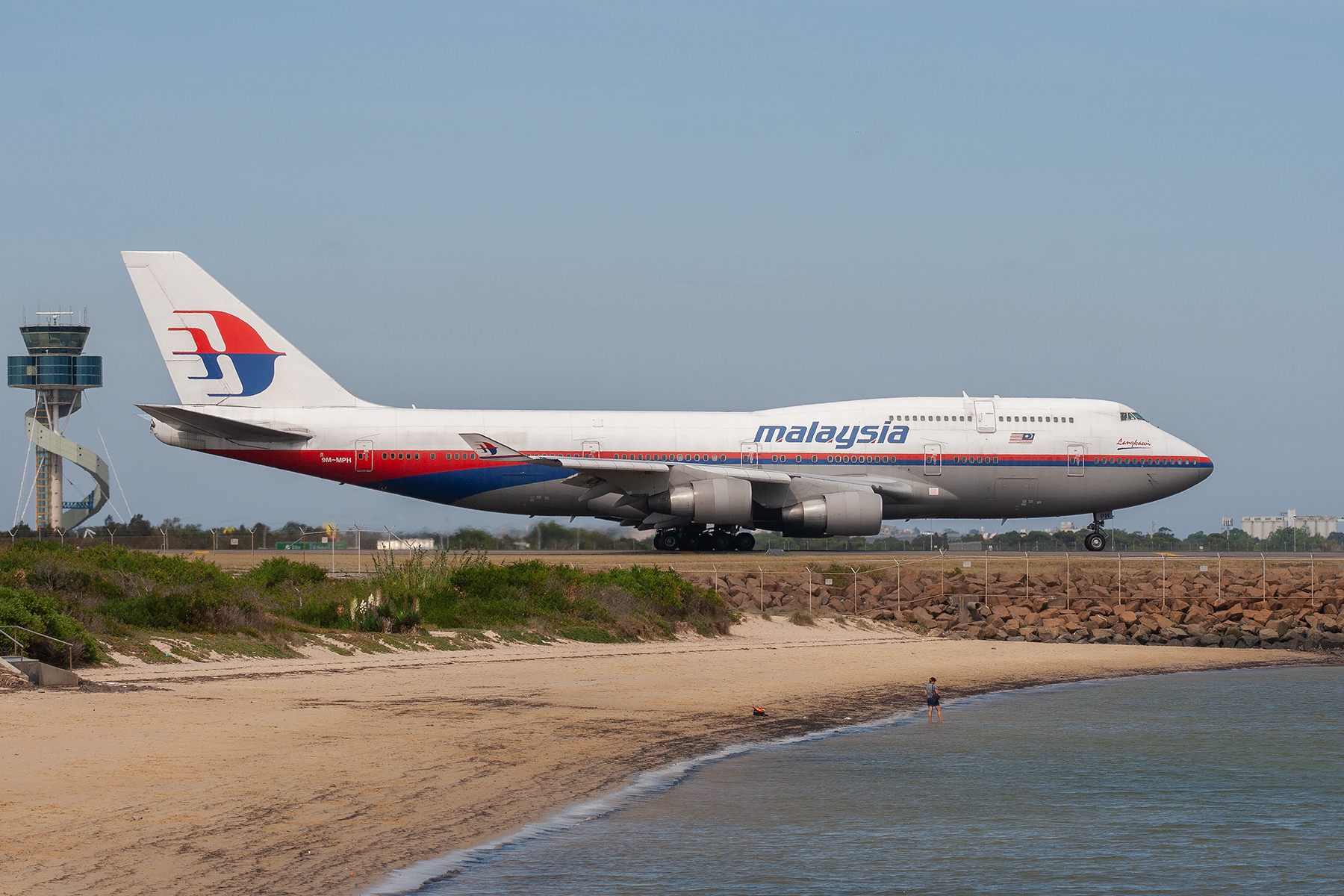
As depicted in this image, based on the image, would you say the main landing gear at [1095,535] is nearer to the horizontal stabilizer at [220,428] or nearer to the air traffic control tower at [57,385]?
the horizontal stabilizer at [220,428]

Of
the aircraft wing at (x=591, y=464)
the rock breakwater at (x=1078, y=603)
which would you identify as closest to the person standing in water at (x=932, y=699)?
the rock breakwater at (x=1078, y=603)

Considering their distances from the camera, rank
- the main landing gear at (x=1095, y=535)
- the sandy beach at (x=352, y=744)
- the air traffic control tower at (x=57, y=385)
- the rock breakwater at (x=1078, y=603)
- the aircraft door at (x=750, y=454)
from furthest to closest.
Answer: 1. the air traffic control tower at (x=57, y=385)
2. the main landing gear at (x=1095, y=535)
3. the aircraft door at (x=750, y=454)
4. the rock breakwater at (x=1078, y=603)
5. the sandy beach at (x=352, y=744)

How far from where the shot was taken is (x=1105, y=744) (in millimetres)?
15883

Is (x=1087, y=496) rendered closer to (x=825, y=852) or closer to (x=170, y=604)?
(x=170, y=604)

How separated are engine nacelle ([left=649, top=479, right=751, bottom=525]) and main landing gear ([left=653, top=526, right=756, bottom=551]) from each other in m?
2.64

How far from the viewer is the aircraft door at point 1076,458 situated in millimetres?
36719

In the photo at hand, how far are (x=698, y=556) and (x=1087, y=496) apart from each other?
36.1ft

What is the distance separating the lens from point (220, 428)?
3400 centimetres

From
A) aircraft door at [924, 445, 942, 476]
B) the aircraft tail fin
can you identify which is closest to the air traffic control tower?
the aircraft tail fin

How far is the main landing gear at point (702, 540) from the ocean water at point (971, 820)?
1915 centimetres

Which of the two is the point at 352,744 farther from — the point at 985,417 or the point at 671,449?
the point at 985,417

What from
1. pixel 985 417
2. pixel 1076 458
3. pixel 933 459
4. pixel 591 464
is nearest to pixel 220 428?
pixel 591 464

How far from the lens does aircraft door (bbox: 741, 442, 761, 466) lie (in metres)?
35.2

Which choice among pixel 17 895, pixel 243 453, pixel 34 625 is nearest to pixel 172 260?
pixel 243 453
